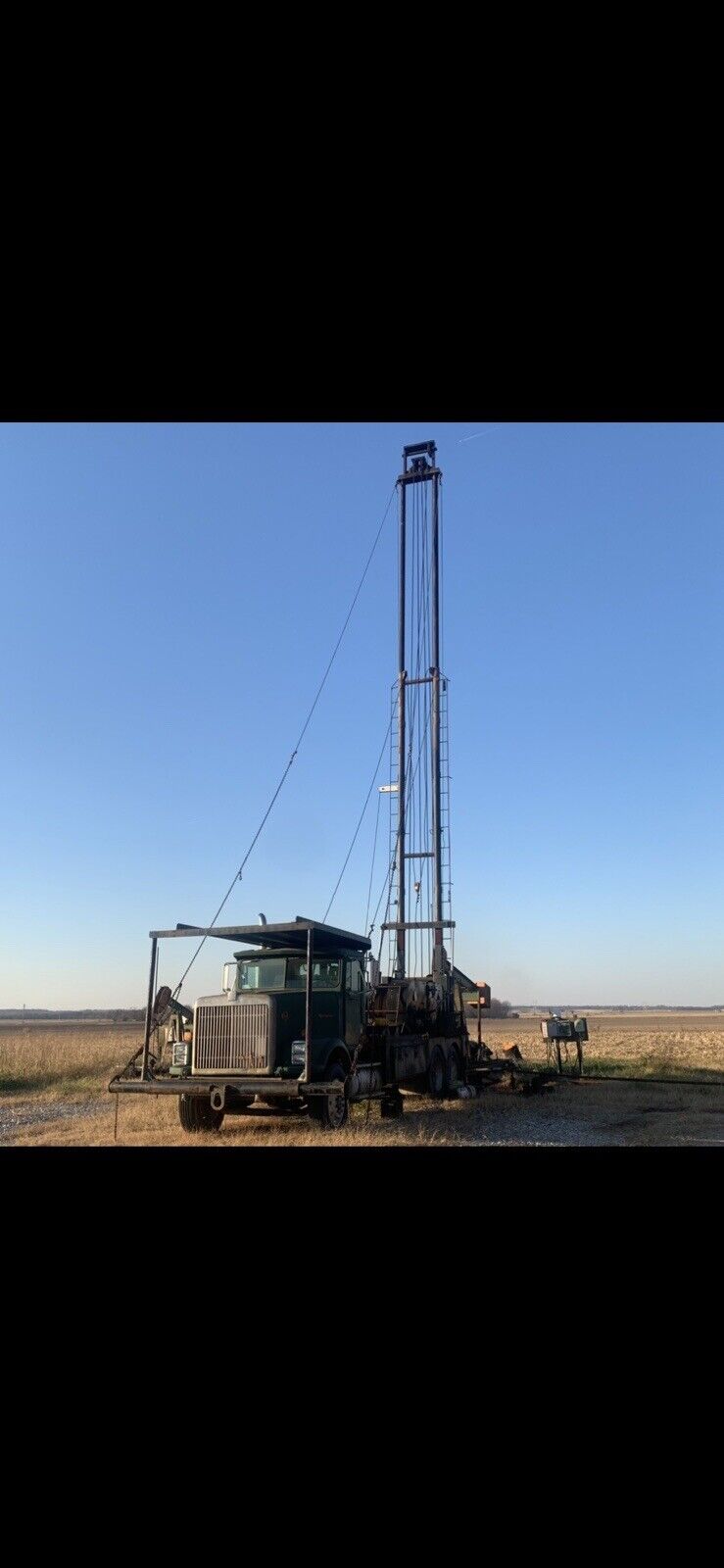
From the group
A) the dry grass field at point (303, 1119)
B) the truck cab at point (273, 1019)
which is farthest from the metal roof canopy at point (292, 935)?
the dry grass field at point (303, 1119)

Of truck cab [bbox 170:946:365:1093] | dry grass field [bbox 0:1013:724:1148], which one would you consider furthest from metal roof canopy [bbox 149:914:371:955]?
dry grass field [bbox 0:1013:724:1148]

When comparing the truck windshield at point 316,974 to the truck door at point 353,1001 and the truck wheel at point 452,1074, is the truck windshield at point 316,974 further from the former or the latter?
the truck wheel at point 452,1074

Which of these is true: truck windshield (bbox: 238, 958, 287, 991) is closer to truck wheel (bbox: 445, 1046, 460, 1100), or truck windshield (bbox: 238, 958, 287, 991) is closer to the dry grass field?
the dry grass field

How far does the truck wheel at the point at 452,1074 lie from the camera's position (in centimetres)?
1107

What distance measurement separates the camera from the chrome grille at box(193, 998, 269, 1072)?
7.75 metres

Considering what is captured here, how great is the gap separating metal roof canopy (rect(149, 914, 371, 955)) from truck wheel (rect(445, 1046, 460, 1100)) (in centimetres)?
287

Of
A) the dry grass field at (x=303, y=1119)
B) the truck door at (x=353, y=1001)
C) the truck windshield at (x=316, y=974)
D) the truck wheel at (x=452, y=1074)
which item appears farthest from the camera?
the truck wheel at (x=452, y=1074)

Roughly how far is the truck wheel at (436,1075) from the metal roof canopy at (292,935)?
228cm

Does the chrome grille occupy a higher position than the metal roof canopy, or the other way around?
the metal roof canopy
